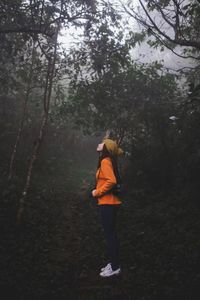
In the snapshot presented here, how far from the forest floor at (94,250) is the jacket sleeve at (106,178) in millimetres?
1452

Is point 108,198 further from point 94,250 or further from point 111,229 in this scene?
point 94,250

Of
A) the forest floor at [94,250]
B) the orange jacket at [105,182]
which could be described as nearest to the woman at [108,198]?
the orange jacket at [105,182]

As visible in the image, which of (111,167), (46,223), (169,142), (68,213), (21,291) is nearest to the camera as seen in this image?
(21,291)

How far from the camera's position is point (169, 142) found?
11.5m

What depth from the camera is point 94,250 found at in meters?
7.49

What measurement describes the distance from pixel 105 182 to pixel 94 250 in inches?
88.5

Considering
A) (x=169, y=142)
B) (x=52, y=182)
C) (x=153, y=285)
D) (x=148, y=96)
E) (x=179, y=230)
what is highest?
(x=148, y=96)

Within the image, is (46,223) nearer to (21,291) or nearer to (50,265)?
(50,265)

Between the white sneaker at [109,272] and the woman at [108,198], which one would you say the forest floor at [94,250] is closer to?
the white sneaker at [109,272]

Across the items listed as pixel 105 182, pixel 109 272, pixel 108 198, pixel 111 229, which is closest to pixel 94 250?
pixel 109 272

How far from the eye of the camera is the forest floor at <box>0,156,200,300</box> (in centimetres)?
547

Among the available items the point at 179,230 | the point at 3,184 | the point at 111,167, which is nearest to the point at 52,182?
the point at 3,184

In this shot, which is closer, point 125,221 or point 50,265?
point 50,265

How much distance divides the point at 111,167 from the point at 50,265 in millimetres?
2210
